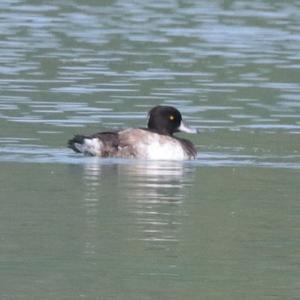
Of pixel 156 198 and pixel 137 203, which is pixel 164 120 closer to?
pixel 156 198

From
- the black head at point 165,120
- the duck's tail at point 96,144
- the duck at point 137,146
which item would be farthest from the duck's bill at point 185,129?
the duck's tail at point 96,144

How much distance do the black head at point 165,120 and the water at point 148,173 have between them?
0.41 m

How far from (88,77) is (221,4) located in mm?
17589

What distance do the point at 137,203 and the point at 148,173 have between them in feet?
7.91

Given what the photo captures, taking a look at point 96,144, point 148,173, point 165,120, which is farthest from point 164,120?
point 148,173

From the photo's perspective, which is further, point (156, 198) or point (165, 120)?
point (165, 120)

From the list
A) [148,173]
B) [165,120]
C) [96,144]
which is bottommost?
[148,173]

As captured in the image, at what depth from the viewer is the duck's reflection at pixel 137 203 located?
13.4 metres

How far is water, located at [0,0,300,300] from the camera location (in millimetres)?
12156

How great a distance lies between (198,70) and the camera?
28391 mm

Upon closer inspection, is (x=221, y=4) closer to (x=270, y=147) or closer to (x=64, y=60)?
(x=64, y=60)

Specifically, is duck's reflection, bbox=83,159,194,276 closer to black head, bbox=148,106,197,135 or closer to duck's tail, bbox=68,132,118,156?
duck's tail, bbox=68,132,118,156

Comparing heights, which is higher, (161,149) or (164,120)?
(164,120)

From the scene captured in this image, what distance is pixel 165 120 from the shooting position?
1998 centimetres
